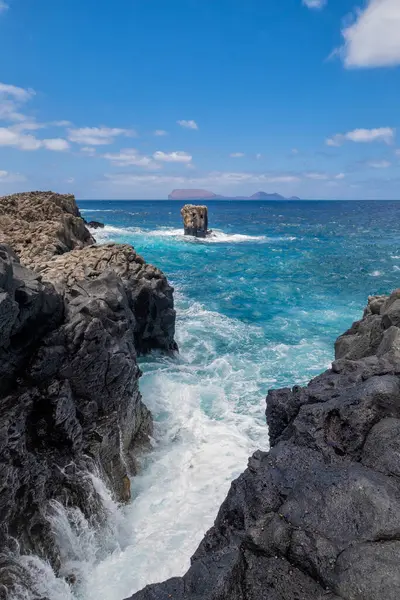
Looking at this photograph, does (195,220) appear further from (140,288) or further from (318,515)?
(318,515)

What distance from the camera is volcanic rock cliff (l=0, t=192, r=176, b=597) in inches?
361

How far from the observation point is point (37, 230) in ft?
82.1

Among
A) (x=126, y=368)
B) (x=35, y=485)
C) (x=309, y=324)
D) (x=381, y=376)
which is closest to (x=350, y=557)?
(x=381, y=376)

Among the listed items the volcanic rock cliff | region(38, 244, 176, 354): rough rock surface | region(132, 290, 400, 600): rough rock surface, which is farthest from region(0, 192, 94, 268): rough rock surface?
region(132, 290, 400, 600): rough rock surface

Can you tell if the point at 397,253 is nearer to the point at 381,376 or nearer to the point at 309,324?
the point at 309,324

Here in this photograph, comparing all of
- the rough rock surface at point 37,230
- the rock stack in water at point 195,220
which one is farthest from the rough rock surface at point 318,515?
the rock stack in water at point 195,220

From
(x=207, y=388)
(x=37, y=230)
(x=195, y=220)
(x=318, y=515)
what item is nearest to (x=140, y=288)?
(x=207, y=388)

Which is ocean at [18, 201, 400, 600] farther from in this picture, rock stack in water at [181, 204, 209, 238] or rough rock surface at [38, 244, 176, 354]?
rock stack in water at [181, 204, 209, 238]

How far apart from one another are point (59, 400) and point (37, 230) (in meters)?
17.2

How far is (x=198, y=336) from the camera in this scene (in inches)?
1041

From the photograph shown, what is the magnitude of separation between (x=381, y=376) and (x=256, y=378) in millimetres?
12172

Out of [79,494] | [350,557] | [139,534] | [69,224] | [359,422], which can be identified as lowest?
[139,534]

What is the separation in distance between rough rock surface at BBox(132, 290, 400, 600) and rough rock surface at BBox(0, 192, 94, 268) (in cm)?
1490

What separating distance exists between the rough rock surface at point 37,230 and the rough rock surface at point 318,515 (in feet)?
48.9
